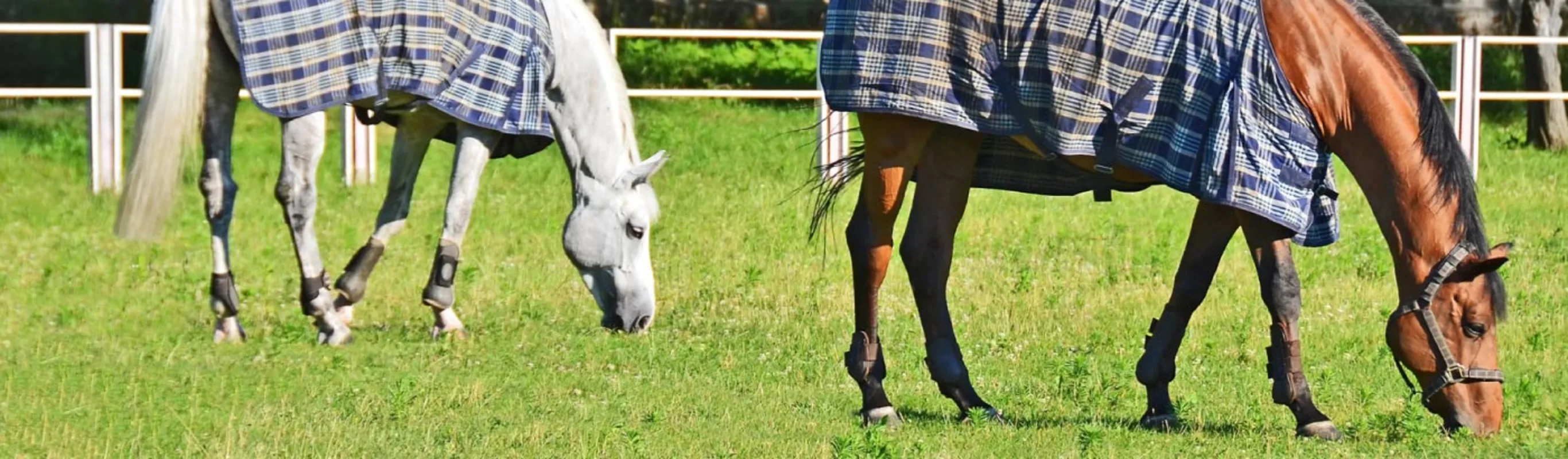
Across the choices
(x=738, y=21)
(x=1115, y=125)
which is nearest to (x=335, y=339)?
(x=1115, y=125)

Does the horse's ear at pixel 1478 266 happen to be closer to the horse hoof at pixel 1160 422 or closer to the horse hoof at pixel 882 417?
the horse hoof at pixel 1160 422

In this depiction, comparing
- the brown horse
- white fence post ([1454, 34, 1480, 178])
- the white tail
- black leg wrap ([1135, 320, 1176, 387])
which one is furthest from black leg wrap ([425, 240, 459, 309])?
white fence post ([1454, 34, 1480, 178])

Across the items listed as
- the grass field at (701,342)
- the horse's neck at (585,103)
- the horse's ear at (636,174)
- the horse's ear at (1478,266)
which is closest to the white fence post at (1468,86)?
the grass field at (701,342)

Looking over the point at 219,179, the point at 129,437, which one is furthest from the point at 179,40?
the point at 129,437

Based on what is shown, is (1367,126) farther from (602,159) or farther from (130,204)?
(130,204)

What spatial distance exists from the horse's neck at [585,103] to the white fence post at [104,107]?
20.5 feet

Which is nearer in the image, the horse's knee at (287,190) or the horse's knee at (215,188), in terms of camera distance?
the horse's knee at (215,188)

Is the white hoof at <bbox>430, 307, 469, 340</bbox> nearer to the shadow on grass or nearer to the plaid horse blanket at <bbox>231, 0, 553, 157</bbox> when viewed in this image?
the plaid horse blanket at <bbox>231, 0, 553, 157</bbox>

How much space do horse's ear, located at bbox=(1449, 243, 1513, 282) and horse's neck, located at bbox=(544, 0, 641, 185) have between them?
12.7 feet

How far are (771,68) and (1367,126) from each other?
15.2 meters

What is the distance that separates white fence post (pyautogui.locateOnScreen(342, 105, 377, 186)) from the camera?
44.0 feet

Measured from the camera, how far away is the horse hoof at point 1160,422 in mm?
5551

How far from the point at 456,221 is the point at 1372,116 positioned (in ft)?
13.0

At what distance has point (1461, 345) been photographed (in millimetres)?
5090
